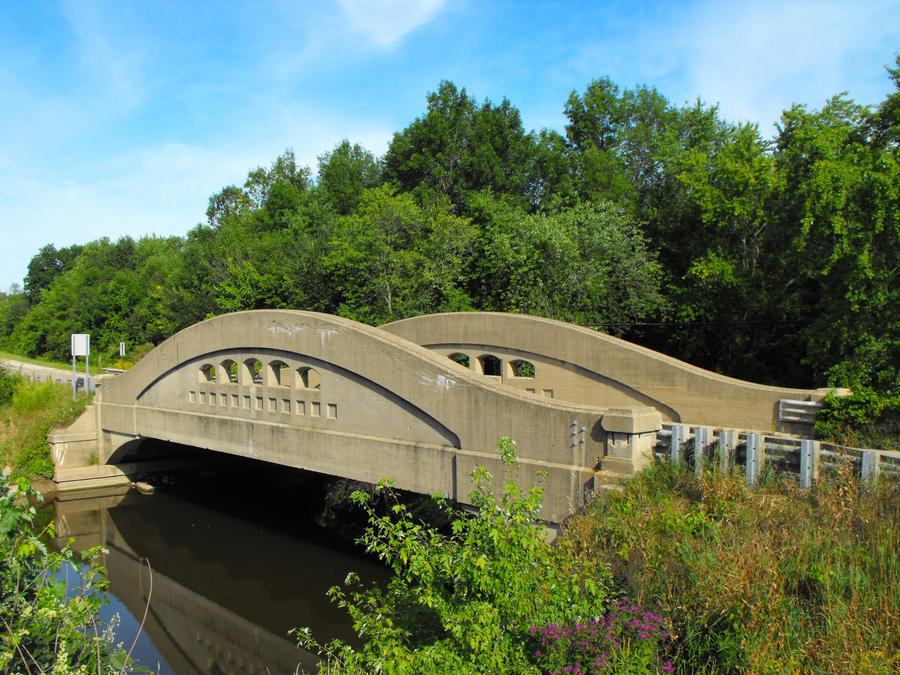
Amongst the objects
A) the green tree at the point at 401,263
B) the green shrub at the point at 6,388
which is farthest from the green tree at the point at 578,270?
the green shrub at the point at 6,388

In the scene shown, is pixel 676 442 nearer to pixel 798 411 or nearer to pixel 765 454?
pixel 765 454

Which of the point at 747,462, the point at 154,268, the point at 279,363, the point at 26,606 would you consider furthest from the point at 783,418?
the point at 154,268

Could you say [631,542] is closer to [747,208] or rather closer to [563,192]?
[747,208]

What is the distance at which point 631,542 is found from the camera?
254 inches

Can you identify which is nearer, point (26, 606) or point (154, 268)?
point (26, 606)

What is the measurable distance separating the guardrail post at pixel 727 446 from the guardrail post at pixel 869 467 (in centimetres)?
143

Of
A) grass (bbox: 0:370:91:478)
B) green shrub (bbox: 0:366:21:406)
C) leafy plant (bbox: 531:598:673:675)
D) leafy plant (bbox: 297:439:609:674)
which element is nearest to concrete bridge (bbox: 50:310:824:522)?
leafy plant (bbox: 297:439:609:674)

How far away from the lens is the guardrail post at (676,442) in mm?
8156

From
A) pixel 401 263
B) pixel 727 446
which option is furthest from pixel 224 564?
pixel 401 263

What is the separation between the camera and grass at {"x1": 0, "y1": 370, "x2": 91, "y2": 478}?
20297 millimetres

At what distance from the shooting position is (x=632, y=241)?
22.0 metres

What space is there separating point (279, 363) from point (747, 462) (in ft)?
30.4

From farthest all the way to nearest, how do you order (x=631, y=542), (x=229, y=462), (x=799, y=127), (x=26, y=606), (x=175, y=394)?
(x=229, y=462) → (x=799, y=127) → (x=175, y=394) → (x=631, y=542) → (x=26, y=606)

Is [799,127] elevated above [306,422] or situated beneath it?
elevated above
